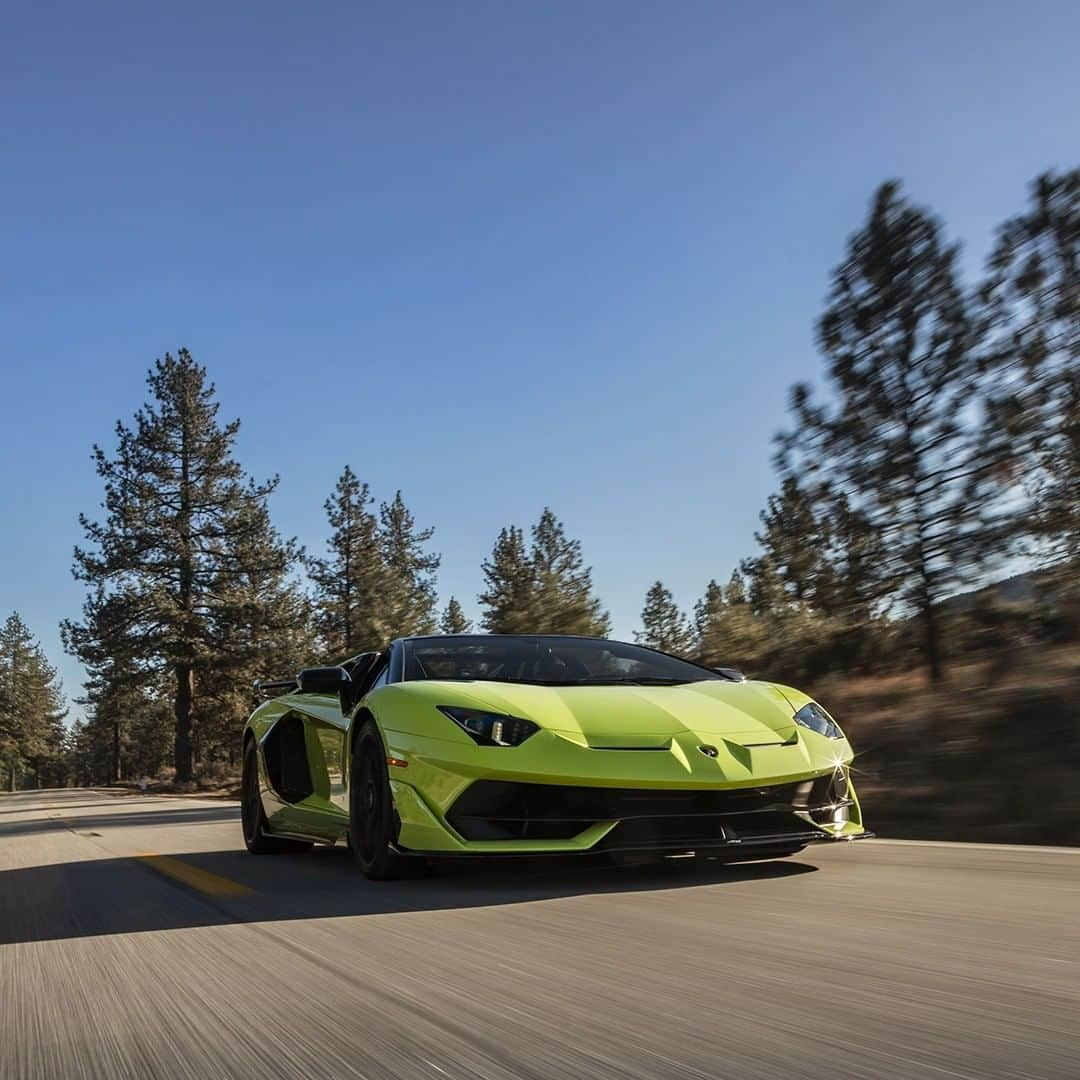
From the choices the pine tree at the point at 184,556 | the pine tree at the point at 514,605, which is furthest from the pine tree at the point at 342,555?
the pine tree at the point at 514,605

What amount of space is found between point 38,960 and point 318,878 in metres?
2.06

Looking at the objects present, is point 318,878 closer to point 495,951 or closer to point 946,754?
point 495,951

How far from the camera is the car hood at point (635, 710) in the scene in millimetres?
4801

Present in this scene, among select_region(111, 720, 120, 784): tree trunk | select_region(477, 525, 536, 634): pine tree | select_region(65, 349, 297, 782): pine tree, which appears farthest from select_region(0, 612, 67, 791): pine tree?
select_region(477, 525, 536, 634): pine tree

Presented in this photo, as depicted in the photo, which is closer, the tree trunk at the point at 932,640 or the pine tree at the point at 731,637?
the tree trunk at the point at 932,640

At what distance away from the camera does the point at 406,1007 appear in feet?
9.50

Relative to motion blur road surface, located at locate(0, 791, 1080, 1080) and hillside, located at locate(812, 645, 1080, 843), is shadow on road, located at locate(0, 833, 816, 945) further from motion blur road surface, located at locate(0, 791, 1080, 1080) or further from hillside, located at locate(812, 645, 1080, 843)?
hillside, located at locate(812, 645, 1080, 843)

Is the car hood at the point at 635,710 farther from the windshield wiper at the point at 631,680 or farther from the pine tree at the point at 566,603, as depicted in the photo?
the pine tree at the point at 566,603

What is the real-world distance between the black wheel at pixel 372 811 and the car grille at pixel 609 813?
558 millimetres

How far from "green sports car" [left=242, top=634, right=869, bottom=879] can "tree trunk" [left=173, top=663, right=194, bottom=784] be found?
40726mm

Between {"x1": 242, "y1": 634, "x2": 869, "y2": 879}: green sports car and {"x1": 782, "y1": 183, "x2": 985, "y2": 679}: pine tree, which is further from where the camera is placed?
{"x1": 782, "y1": 183, "x2": 985, "y2": 679}: pine tree

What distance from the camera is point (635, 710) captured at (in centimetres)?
503

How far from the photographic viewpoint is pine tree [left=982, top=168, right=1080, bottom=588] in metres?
9.97

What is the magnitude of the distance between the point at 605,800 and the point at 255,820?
399 centimetres
